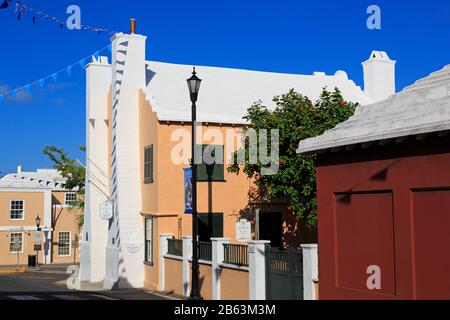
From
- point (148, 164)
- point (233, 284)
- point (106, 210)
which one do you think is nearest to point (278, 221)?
point (148, 164)

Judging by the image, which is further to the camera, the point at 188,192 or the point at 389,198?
the point at 188,192

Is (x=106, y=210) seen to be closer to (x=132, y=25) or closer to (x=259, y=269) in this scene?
(x=132, y=25)

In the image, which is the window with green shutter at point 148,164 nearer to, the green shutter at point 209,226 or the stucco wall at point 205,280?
the green shutter at point 209,226

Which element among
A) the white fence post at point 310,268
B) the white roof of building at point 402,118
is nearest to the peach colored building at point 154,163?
the white fence post at point 310,268

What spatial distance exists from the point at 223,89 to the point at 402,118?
16.6 metres

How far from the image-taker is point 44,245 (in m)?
53.4

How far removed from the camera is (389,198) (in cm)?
1216

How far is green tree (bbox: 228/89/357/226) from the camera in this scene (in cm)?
2105

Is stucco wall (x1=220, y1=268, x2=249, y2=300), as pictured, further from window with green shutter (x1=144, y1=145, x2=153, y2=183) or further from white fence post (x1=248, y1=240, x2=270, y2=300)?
window with green shutter (x1=144, y1=145, x2=153, y2=183)

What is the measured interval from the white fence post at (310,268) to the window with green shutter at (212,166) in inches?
413

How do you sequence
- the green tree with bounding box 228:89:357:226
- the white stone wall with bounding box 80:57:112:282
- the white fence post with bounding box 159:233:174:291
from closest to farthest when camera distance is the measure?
the green tree with bounding box 228:89:357:226 → the white fence post with bounding box 159:233:174:291 → the white stone wall with bounding box 80:57:112:282

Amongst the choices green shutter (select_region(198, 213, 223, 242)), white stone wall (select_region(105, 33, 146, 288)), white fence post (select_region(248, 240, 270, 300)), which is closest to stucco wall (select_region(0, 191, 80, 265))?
white stone wall (select_region(105, 33, 146, 288))

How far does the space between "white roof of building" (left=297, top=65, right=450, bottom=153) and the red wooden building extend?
0.08ft

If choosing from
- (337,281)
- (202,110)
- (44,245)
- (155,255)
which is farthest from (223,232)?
(44,245)
